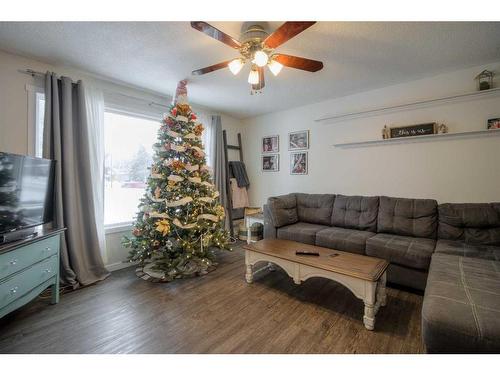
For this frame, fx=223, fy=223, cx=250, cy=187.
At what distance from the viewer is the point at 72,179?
2.46 meters

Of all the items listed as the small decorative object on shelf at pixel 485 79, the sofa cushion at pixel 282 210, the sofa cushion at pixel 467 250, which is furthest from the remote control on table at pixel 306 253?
the small decorative object on shelf at pixel 485 79

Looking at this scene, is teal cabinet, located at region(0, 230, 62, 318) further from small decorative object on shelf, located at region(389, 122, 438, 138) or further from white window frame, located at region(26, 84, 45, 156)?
small decorative object on shelf, located at region(389, 122, 438, 138)

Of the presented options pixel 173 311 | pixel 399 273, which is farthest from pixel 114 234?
pixel 399 273

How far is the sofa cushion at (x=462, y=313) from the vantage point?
108 cm

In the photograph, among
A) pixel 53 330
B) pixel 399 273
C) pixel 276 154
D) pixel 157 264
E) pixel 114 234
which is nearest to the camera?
pixel 53 330

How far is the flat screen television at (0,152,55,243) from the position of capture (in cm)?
174

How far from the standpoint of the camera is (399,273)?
232 centimetres

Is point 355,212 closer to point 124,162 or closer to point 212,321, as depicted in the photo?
point 212,321

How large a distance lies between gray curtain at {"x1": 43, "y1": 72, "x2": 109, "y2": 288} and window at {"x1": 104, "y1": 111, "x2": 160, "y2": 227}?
1.21 feet

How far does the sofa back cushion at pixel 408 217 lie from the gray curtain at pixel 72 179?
3.52 meters
